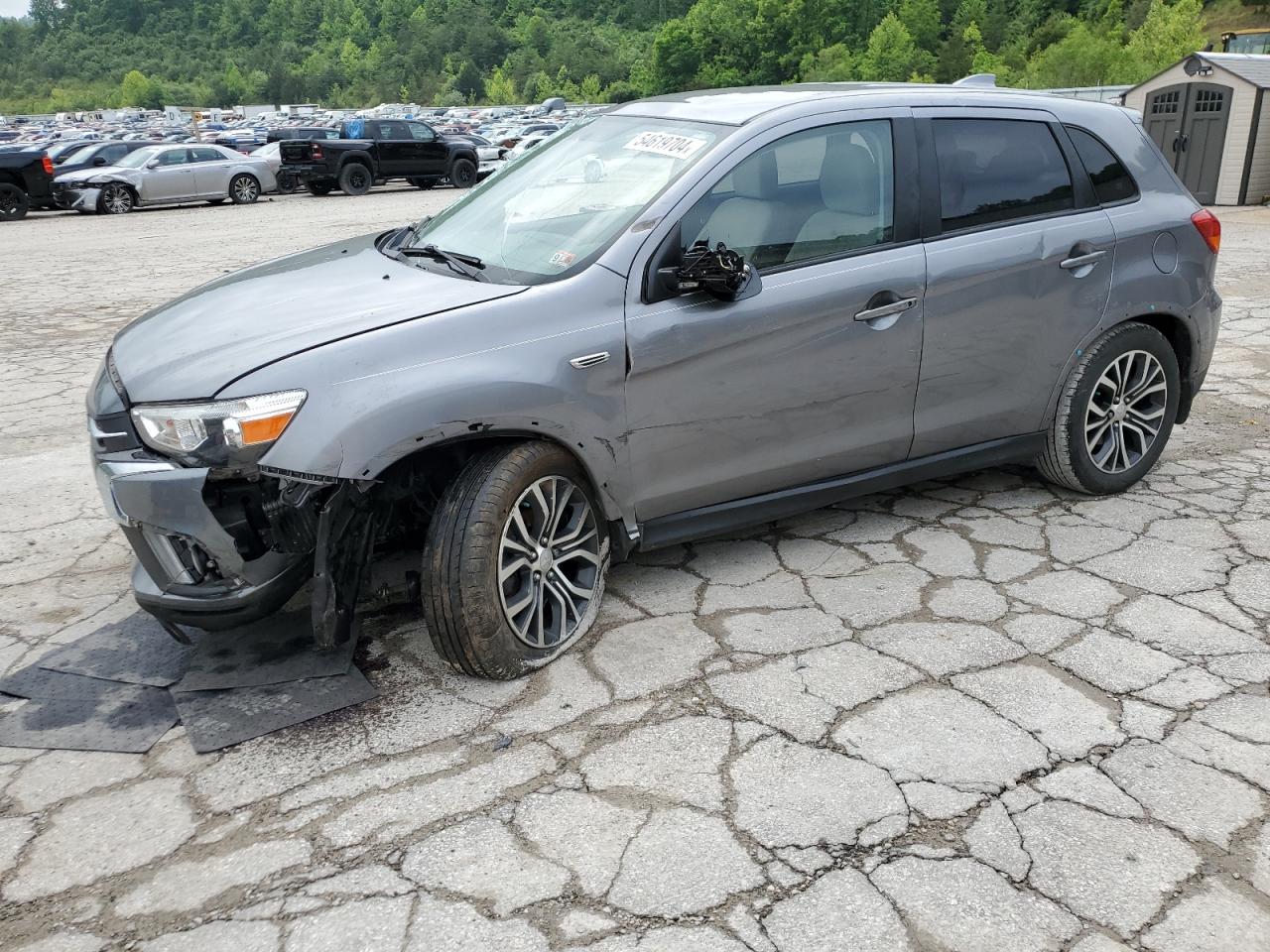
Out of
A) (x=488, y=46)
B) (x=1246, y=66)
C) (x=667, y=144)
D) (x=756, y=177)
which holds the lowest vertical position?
(x=1246, y=66)

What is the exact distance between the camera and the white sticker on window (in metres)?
3.54

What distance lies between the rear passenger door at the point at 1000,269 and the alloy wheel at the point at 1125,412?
30 centimetres

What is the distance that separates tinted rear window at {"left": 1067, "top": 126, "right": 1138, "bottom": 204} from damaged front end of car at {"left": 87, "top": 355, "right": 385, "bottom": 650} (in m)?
3.12

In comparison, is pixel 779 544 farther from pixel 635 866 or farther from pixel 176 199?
pixel 176 199

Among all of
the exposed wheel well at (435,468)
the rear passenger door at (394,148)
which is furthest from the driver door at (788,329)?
the rear passenger door at (394,148)

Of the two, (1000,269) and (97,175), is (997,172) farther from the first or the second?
(97,175)

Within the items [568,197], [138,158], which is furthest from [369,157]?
[568,197]

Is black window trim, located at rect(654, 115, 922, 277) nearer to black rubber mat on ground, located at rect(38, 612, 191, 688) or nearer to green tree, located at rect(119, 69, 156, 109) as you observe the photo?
black rubber mat on ground, located at rect(38, 612, 191, 688)

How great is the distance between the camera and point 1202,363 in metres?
4.61

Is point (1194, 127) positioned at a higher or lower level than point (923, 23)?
lower

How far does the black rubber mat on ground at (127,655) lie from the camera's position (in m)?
3.32

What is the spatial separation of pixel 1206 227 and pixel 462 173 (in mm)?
22820

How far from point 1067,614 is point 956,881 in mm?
1502

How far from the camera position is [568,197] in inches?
146
